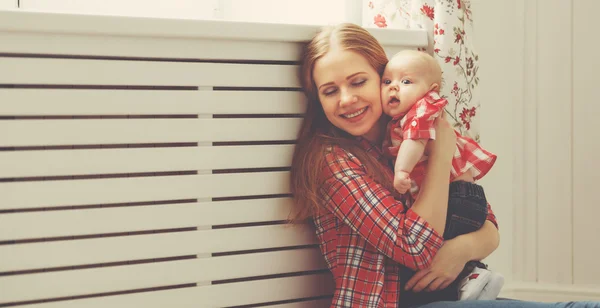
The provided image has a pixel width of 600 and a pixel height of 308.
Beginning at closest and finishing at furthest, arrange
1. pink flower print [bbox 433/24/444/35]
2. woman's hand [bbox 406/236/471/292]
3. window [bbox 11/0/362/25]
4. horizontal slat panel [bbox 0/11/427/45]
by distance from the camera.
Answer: horizontal slat panel [bbox 0/11/427/45], woman's hand [bbox 406/236/471/292], pink flower print [bbox 433/24/444/35], window [bbox 11/0/362/25]

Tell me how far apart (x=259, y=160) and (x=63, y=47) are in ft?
1.43

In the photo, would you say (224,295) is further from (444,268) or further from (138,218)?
(444,268)

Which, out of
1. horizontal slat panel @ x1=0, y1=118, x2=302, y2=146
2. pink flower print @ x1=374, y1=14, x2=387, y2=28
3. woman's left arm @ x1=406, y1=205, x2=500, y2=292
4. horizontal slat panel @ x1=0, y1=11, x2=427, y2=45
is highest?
pink flower print @ x1=374, y1=14, x2=387, y2=28

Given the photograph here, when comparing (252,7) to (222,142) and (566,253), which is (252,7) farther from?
(566,253)

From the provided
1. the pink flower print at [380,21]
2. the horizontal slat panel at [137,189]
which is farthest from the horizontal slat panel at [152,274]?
the pink flower print at [380,21]

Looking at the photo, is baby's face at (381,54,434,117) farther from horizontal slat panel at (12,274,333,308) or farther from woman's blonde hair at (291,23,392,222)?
horizontal slat panel at (12,274,333,308)

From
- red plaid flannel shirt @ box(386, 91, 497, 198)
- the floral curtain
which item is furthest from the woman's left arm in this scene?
the floral curtain

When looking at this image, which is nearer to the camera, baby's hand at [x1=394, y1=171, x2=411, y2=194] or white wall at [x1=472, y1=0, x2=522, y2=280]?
baby's hand at [x1=394, y1=171, x2=411, y2=194]

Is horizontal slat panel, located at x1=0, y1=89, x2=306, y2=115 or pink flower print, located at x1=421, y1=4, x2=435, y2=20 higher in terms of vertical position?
pink flower print, located at x1=421, y1=4, x2=435, y2=20

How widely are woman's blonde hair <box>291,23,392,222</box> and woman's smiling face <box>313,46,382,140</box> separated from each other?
0.06 ft

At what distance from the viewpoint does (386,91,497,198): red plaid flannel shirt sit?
1.16 m

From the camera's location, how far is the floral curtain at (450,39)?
1.44 meters

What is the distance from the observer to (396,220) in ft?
3.81

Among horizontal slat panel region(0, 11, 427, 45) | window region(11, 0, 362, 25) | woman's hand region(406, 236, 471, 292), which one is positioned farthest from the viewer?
window region(11, 0, 362, 25)
